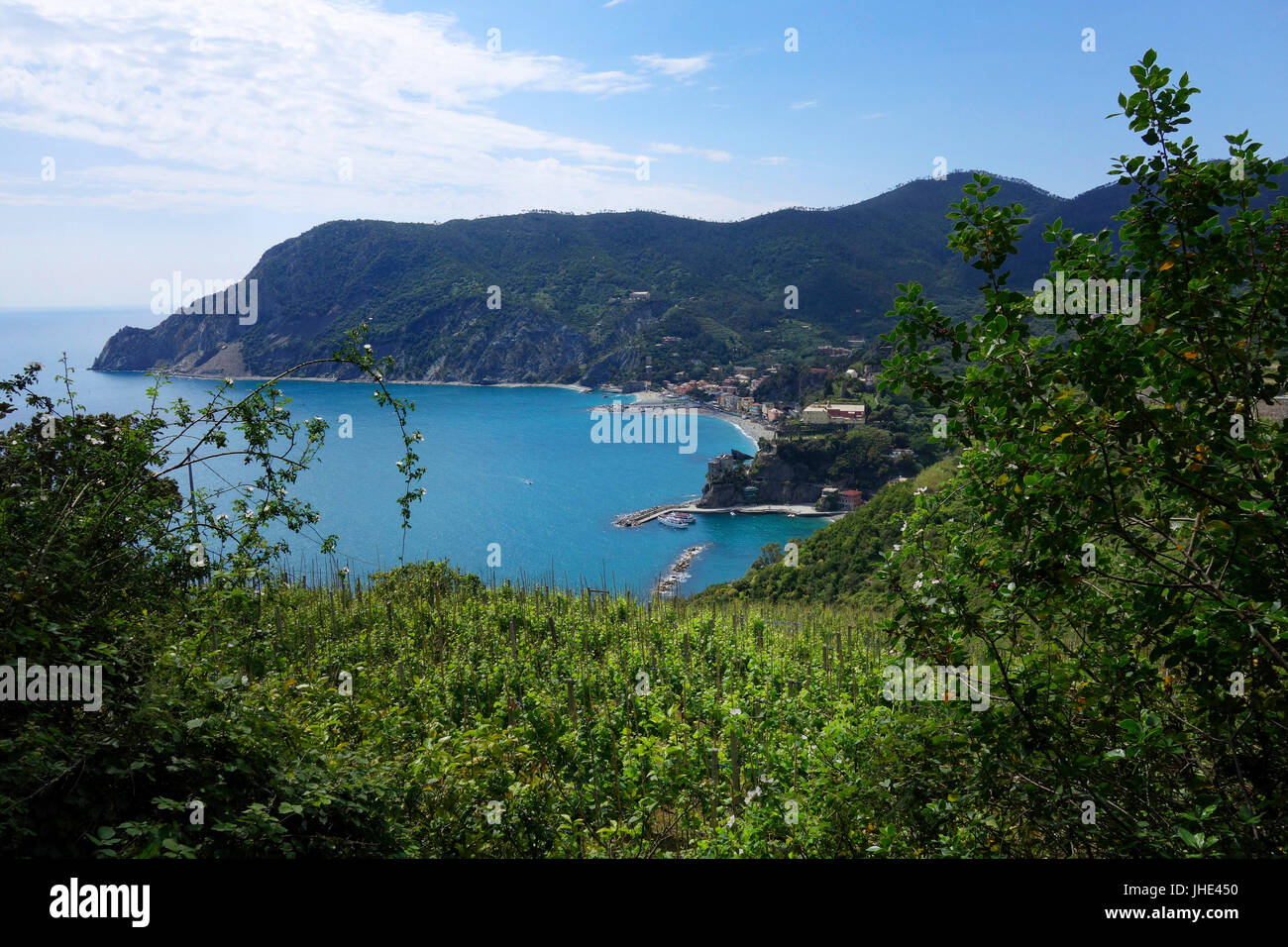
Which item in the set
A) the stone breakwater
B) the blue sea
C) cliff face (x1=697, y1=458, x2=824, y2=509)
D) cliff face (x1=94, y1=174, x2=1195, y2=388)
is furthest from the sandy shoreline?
the stone breakwater

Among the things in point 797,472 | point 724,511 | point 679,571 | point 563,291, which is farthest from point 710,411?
point 679,571

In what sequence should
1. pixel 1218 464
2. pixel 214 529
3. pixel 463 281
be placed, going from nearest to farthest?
pixel 1218 464
pixel 214 529
pixel 463 281

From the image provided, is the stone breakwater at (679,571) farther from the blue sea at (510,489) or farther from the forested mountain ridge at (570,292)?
the forested mountain ridge at (570,292)

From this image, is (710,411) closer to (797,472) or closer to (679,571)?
(797,472)
